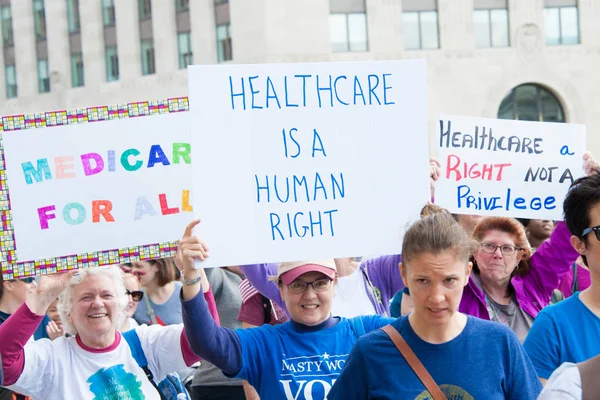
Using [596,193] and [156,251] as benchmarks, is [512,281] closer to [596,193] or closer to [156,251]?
[596,193]

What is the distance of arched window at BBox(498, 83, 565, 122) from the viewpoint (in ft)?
103

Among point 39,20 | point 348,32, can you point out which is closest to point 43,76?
point 39,20

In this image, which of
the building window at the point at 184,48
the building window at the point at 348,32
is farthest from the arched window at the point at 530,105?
the building window at the point at 184,48

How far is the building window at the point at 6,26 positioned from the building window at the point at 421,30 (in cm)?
1729

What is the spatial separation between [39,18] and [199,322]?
36.9 m

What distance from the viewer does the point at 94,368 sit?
4375 millimetres

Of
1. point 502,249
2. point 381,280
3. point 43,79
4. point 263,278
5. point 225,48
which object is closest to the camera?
point 263,278

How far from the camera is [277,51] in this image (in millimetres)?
31469

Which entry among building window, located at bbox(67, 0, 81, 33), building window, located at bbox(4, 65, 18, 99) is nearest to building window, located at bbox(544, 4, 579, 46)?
building window, located at bbox(67, 0, 81, 33)

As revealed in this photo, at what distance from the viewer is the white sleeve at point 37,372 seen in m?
4.27

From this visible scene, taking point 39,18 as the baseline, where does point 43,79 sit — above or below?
below

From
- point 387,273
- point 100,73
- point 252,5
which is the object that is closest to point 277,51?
point 252,5

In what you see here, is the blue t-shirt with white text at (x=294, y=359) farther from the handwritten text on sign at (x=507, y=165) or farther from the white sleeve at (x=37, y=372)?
the handwritten text on sign at (x=507, y=165)

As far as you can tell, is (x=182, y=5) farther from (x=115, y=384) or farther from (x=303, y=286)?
(x=303, y=286)
